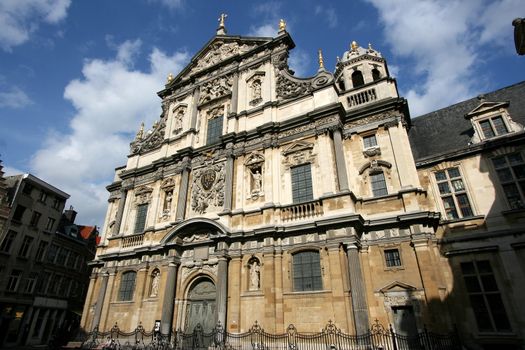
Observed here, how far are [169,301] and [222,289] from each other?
3.19 metres

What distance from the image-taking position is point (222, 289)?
14.1 meters

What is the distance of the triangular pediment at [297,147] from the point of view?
1552 cm

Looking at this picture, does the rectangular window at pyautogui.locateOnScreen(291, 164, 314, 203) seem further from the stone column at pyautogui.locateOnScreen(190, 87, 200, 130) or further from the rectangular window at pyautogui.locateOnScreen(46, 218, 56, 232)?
the rectangular window at pyautogui.locateOnScreen(46, 218, 56, 232)

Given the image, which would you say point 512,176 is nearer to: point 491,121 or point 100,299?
point 491,121

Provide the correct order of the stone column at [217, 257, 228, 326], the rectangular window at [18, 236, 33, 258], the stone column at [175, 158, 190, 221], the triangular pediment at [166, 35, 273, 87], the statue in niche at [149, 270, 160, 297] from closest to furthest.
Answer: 1. the stone column at [217, 257, 228, 326]
2. the statue in niche at [149, 270, 160, 297]
3. the stone column at [175, 158, 190, 221]
4. the triangular pediment at [166, 35, 273, 87]
5. the rectangular window at [18, 236, 33, 258]

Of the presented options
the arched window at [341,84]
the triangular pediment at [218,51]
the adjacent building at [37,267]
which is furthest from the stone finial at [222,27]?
the adjacent building at [37,267]

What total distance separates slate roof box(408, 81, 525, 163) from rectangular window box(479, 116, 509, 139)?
550 mm

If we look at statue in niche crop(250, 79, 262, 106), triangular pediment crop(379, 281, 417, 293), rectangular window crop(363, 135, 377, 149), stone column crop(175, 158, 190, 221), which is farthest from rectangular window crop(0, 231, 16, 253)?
triangular pediment crop(379, 281, 417, 293)

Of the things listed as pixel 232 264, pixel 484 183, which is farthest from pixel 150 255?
pixel 484 183

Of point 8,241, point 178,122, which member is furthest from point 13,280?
point 178,122

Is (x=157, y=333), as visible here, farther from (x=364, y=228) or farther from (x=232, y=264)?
(x=364, y=228)

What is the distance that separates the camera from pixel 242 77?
20109 millimetres

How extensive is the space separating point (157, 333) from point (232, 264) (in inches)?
181

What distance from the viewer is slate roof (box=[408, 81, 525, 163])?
1423 cm
